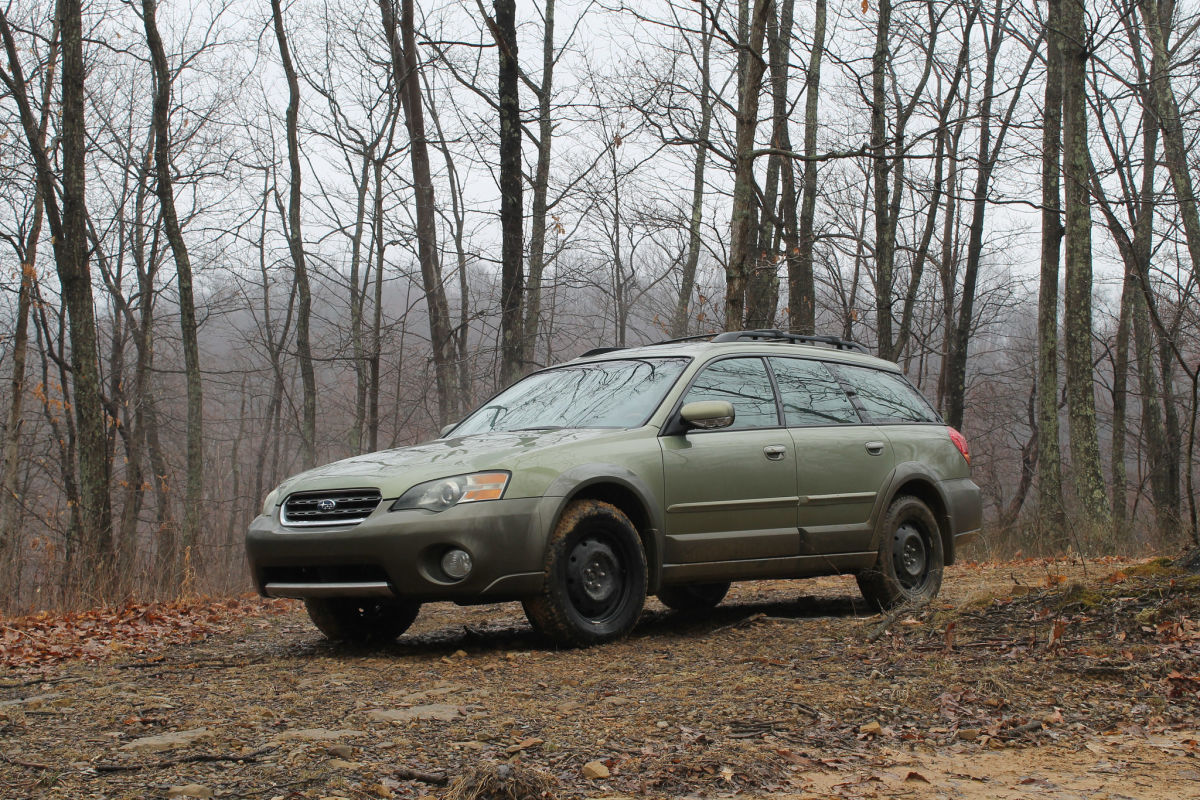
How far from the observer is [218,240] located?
28.2 metres

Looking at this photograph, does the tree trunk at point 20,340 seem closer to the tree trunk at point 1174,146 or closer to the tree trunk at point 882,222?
the tree trunk at point 882,222

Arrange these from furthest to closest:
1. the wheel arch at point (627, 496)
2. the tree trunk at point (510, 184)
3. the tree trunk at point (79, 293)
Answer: the tree trunk at point (510, 184), the tree trunk at point (79, 293), the wheel arch at point (627, 496)

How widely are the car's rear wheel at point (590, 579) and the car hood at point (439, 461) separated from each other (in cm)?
38

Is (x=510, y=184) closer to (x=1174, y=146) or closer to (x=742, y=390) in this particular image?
(x=742, y=390)

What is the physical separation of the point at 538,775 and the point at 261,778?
2.79 ft

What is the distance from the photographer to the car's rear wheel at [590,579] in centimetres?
562

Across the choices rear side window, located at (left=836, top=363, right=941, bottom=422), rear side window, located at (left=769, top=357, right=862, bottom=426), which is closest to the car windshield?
rear side window, located at (left=769, top=357, right=862, bottom=426)

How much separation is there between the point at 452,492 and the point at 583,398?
5.32ft

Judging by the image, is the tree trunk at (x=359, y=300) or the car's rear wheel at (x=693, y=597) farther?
the tree trunk at (x=359, y=300)

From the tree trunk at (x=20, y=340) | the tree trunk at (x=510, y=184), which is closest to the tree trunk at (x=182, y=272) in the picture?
the tree trunk at (x=20, y=340)

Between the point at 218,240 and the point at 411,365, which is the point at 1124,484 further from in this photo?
the point at 218,240

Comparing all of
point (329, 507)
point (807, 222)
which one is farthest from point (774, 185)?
point (329, 507)

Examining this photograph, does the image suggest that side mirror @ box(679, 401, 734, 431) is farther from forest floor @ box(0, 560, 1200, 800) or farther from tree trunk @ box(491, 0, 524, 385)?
tree trunk @ box(491, 0, 524, 385)

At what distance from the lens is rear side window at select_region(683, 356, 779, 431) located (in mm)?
6820
